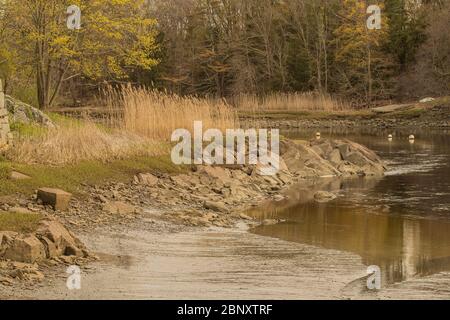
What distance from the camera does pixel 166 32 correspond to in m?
63.3

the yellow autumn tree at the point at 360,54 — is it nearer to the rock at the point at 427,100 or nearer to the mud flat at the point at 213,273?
the rock at the point at 427,100

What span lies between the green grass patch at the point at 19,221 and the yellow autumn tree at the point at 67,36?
16.9 meters

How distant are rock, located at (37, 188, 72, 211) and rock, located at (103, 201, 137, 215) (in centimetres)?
84

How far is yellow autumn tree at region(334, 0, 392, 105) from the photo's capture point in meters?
53.3

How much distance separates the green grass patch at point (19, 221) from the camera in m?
10.1

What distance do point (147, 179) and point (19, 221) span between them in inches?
227

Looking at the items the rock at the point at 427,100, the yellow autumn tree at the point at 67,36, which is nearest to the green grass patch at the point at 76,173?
the yellow autumn tree at the point at 67,36

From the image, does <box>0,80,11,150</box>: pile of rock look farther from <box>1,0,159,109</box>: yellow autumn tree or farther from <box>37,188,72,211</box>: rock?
<box>1,0,159,109</box>: yellow autumn tree

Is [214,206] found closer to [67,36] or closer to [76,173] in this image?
[76,173]

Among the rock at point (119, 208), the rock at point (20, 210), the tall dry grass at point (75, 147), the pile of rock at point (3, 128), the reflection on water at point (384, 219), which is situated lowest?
the reflection on water at point (384, 219)

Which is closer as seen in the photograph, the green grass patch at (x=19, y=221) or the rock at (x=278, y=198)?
the green grass patch at (x=19, y=221)

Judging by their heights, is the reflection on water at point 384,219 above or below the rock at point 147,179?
below

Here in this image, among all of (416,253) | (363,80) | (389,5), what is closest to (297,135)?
(363,80)
